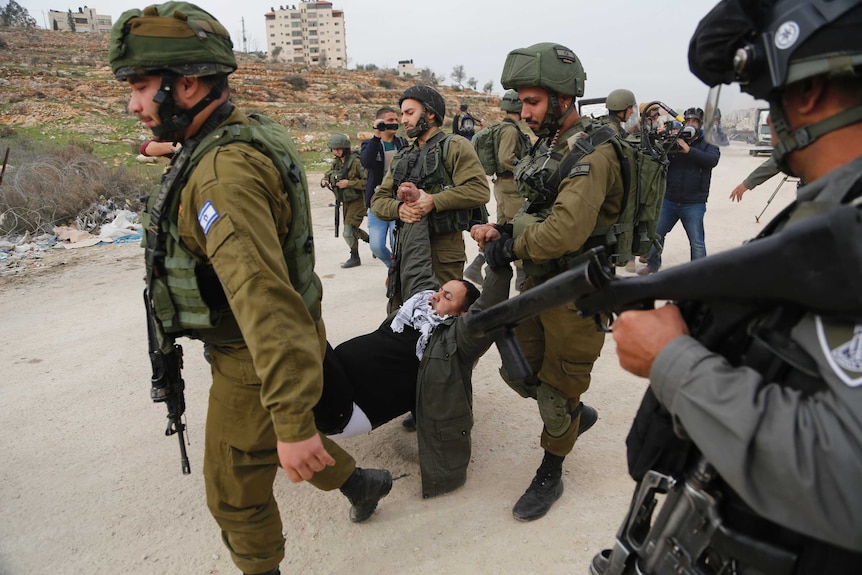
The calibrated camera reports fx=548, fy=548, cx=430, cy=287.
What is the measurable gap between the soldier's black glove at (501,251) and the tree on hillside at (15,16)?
74520 mm

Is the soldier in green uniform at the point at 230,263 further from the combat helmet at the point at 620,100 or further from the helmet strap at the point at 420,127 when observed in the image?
the combat helmet at the point at 620,100

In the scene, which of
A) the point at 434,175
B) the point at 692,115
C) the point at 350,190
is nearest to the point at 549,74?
the point at 434,175

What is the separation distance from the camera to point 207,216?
5.46 ft

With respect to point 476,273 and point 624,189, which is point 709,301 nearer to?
point 624,189

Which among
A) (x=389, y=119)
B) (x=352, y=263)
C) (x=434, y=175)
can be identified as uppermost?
(x=389, y=119)

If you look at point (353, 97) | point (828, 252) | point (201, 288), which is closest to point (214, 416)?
point (201, 288)

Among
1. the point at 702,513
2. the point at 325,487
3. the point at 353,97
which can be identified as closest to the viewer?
the point at 702,513

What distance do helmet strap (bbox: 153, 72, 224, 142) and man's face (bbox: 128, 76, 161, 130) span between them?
0.07 ft

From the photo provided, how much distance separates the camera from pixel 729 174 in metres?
15.3

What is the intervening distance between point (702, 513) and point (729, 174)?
16577 mm

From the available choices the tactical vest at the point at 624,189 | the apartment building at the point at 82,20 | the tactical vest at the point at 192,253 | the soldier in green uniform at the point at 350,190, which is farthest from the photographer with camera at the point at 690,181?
the apartment building at the point at 82,20

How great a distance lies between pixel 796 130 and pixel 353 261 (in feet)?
20.9

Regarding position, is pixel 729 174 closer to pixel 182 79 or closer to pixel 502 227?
pixel 502 227

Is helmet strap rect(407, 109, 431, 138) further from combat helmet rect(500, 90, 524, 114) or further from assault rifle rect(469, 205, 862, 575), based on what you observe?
combat helmet rect(500, 90, 524, 114)
